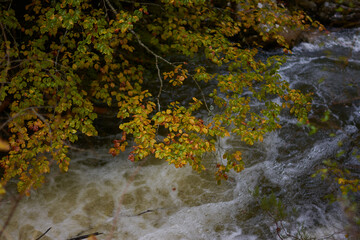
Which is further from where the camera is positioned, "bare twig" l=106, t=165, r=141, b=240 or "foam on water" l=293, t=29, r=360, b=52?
"foam on water" l=293, t=29, r=360, b=52

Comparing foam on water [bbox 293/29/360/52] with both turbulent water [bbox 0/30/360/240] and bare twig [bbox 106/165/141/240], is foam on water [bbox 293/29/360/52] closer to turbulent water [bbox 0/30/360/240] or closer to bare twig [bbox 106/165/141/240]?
turbulent water [bbox 0/30/360/240]

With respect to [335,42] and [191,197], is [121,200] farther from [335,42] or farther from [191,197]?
[335,42]

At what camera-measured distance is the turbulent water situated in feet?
14.9

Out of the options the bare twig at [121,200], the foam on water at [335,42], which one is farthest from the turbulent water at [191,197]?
the foam on water at [335,42]

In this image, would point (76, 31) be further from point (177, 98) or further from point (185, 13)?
point (177, 98)

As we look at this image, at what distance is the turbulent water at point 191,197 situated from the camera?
453cm

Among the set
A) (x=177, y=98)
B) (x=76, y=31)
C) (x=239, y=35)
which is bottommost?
(x=177, y=98)

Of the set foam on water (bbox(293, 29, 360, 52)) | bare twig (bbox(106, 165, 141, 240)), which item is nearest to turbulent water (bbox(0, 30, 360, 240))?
bare twig (bbox(106, 165, 141, 240))

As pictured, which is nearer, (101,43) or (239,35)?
(101,43)

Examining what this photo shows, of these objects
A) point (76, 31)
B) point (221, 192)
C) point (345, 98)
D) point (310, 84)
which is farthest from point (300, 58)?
point (76, 31)

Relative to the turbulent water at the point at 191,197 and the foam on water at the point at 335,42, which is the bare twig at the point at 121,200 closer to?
the turbulent water at the point at 191,197

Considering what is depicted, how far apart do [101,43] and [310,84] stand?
5.96m

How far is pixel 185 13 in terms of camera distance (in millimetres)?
5941

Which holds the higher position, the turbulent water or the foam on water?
the foam on water
